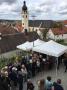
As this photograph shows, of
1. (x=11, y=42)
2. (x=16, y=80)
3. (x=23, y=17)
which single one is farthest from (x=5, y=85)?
(x=23, y=17)

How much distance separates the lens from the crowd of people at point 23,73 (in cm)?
1011

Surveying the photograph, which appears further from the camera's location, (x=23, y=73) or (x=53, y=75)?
(x=53, y=75)

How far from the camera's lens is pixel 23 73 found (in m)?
12.2

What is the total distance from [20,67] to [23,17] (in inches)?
2945

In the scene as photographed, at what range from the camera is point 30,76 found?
46.8ft

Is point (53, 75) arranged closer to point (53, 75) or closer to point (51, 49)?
point (53, 75)

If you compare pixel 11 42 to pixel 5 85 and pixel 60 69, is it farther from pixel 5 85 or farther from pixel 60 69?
pixel 5 85

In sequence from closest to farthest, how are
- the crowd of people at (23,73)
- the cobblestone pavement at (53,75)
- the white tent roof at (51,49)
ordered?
the crowd of people at (23,73), the cobblestone pavement at (53,75), the white tent roof at (51,49)

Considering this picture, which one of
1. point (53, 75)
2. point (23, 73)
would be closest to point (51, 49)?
point (53, 75)

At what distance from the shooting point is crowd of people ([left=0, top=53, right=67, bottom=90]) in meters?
10.1

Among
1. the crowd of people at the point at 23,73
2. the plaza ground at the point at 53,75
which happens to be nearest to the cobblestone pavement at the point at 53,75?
the plaza ground at the point at 53,75

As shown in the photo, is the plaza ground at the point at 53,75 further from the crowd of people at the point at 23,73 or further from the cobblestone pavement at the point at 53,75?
the crowd of people at the point at 23,73

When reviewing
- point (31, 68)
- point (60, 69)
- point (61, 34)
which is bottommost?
point (61, 34)

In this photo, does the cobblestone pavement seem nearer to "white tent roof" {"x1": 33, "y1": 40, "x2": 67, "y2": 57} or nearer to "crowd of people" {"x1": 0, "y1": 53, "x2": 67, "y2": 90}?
"crowd of people" {"x1": 0, "y1": 53, "x2": 67, "y2": 90}
